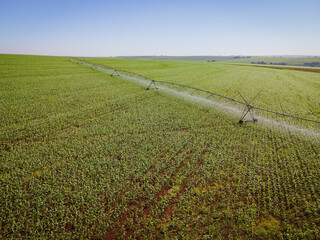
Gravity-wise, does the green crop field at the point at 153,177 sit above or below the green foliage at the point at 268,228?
above

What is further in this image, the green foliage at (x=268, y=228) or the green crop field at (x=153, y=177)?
the green crop field at (x=153, y=177)

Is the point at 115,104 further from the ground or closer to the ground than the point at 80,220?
further from the ground

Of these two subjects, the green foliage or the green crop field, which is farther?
the green crop field

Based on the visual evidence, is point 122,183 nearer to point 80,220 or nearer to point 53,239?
point 80,220

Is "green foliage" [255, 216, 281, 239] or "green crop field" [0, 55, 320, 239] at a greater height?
"green crop field" [0, 55, 320, 239]

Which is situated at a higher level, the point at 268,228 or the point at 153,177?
the point at 153,177

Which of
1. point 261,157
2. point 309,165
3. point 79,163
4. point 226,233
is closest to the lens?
point 226,233

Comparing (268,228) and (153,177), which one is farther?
(153,177)

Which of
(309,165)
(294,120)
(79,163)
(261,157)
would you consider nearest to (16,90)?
(79,163)
